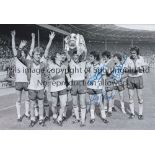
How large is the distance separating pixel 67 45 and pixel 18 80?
0.96 m

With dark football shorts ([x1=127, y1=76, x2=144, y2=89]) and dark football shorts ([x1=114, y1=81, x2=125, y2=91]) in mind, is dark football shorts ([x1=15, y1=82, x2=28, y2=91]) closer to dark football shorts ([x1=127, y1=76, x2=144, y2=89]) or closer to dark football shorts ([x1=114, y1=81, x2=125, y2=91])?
dark football shorts ([x1=114, y1=81, x2=125, y2=91])

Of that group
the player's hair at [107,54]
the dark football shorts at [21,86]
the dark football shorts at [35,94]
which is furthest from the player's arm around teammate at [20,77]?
the player's hair at [107,54]

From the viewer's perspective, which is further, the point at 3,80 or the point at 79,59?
the point at 3,80

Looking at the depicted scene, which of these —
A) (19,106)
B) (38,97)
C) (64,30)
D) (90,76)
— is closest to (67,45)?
(64,30)

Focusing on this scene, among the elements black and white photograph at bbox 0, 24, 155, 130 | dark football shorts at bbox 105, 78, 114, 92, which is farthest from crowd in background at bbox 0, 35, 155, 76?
dark football shorts at bbox 105, 78, 114, 92

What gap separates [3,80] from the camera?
17.3 feet

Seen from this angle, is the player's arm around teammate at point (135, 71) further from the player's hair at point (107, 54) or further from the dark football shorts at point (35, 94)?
the dark football shorts at point (35, 94)

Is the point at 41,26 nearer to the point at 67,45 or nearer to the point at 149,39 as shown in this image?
the point at 67,45

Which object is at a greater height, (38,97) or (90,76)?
(90,76)

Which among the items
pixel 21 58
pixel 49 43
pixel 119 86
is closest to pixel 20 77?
pixel 21 58

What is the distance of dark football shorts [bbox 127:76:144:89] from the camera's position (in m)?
4.99

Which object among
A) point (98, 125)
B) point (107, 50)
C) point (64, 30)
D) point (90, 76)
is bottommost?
point (98, 125)

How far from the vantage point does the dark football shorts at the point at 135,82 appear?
4.99 metres

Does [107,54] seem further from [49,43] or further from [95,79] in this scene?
[49,43]
